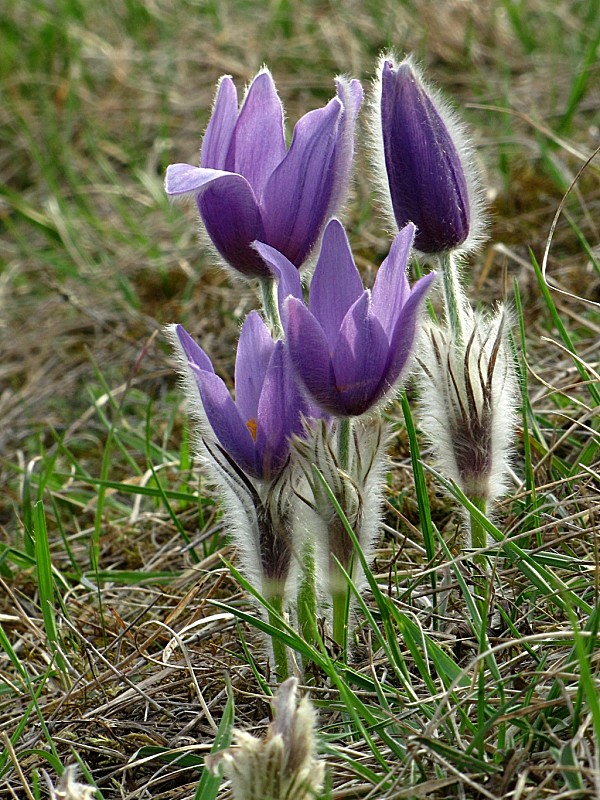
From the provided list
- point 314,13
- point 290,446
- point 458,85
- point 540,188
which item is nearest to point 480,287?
point 540,188

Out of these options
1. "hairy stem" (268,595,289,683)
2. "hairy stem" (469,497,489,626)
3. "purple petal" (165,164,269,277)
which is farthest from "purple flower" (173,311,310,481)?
"hairy stem" (469,497,489,626)

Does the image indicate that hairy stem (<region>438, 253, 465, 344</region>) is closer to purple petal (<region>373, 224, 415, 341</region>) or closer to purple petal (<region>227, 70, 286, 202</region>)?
purple petal (<region>373, 224, 415, 341</region>)

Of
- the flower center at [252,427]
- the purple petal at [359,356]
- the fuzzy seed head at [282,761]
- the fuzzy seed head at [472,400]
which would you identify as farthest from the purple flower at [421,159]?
the fuzzy seed head at [282,761]

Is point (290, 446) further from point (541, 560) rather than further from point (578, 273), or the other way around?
point (578, 273)

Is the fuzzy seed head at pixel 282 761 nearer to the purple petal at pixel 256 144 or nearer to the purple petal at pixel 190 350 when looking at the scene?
the purple petal at pixel 190 350

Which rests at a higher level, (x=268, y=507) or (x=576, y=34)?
(x=576, y=34)

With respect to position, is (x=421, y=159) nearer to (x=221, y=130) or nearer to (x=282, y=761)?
(x=221, y=130)
